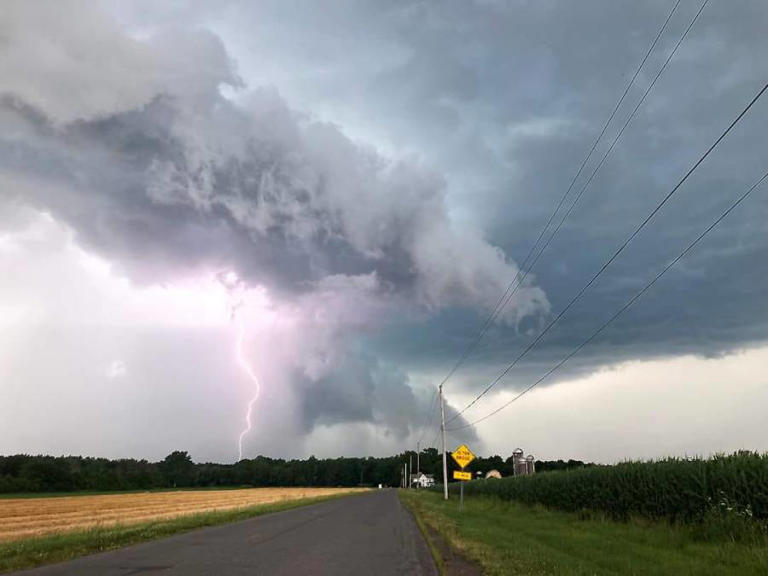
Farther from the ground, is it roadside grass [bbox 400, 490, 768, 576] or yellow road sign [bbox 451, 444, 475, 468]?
yellow road sign [bbox 451, 444, 475, 468]

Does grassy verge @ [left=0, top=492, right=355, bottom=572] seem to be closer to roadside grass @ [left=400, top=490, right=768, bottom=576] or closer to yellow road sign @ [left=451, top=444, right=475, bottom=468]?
roadside grass @ [left=400, top=490, right=768, bottom=576]

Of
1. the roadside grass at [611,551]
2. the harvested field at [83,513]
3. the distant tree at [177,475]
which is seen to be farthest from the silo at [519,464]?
the distant tree at [177,475]

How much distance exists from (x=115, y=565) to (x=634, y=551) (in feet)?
42.6

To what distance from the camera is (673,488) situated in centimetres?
2217

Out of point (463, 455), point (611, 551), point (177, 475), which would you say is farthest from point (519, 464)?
point (177, 475)

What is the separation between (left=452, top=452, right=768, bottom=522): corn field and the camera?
1833cm

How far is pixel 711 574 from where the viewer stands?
37.5 feet

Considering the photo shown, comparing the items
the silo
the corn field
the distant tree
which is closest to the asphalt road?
the corn field

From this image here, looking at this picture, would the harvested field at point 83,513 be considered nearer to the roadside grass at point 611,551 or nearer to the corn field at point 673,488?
the roadside grass at point 611,551

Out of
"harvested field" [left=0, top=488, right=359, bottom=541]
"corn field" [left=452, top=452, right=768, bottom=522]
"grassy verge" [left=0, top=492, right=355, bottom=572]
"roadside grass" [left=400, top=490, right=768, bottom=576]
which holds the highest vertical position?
"corn field" [left=452, top=452, right=768, bottom=522]

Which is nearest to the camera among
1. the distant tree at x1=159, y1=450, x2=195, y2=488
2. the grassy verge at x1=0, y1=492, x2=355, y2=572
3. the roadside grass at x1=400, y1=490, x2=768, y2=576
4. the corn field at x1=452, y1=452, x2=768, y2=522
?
the roadside grass at x1=400, y1=490, x2=768, y2=576

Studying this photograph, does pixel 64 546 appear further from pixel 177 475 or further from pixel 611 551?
pixel 177 475

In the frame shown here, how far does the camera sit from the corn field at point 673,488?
18328 mm

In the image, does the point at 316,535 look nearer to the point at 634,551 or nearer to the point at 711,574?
the point at 634,551
